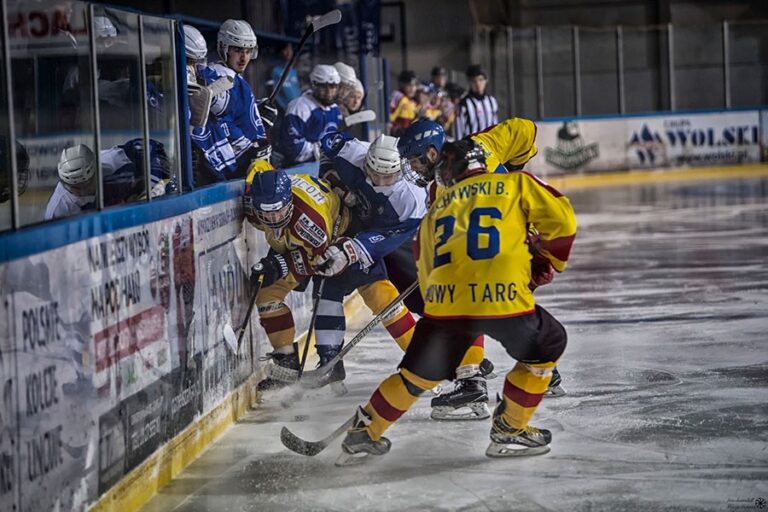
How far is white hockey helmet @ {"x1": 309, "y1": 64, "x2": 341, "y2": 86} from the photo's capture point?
8.77 metres

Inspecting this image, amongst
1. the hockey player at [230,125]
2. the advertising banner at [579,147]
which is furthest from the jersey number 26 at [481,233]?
the advertising banner at [579,147]

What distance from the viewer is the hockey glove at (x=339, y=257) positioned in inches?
236

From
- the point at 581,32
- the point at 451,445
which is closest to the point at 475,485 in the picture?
the point at 451,445

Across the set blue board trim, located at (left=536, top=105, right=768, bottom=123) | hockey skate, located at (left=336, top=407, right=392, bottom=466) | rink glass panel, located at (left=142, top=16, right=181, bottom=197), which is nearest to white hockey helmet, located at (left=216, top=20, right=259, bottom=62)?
rink glass panel, located at (left=142, top=16, right=181, bottom=197)

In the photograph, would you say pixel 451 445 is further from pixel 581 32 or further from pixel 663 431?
pixel 581 32

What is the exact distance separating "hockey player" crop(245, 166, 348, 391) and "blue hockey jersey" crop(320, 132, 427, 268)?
0.12m

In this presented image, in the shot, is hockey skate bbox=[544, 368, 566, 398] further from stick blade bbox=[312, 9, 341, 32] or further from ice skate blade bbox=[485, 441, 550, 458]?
stick blade bbox=[312, 9, 341, 32]

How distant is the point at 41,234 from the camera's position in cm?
368

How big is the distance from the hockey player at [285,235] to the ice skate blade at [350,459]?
4.15 ft

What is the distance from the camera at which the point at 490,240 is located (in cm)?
461

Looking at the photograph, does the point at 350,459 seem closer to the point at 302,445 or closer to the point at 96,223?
the point at 302,445

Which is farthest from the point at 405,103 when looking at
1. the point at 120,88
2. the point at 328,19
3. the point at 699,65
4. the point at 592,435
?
the point at 592,435

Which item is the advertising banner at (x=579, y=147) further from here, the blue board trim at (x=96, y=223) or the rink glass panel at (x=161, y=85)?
the rink glass panel at (x=161, y=85)

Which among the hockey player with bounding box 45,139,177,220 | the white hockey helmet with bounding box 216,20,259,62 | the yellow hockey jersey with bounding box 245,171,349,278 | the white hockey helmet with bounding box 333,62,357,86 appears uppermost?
the white hockey helmet with bounding box 216,20,259,62
